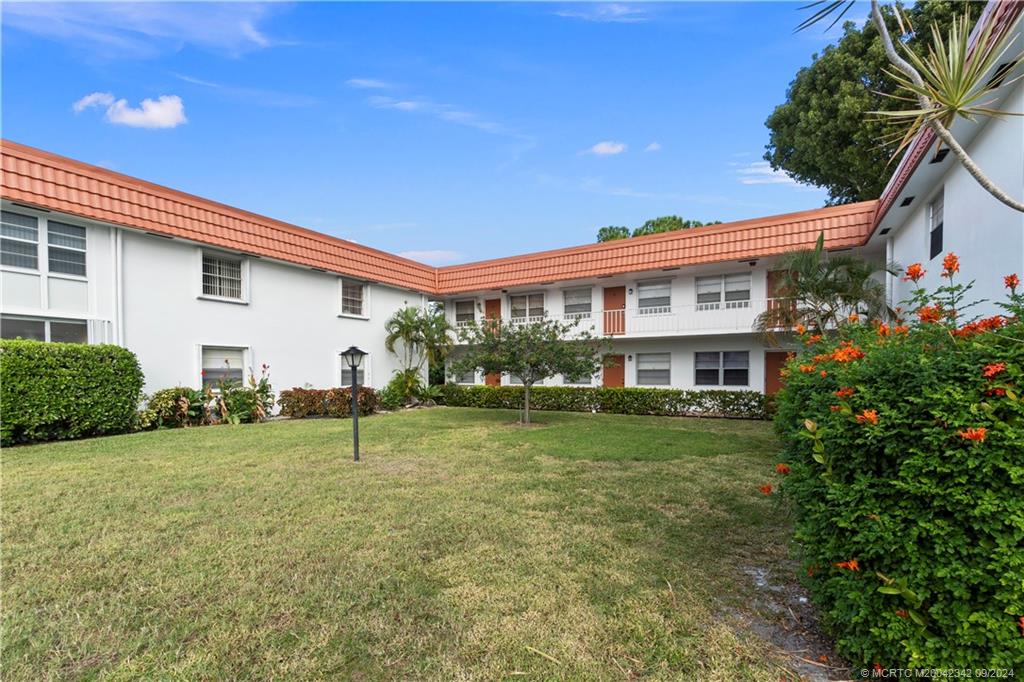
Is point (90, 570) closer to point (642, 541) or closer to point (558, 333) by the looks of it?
point (642, 541)

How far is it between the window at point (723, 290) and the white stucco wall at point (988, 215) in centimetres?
674

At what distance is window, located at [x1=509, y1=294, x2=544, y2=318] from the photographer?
19281 mm

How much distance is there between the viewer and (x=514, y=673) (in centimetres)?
224

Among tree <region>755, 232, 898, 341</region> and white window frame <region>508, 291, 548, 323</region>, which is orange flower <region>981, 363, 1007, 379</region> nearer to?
tree <region>755, 232, 898, 341</region>

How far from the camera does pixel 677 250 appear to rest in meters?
15.1

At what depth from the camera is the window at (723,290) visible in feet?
49.4

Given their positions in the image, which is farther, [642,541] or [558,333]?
[558,333]

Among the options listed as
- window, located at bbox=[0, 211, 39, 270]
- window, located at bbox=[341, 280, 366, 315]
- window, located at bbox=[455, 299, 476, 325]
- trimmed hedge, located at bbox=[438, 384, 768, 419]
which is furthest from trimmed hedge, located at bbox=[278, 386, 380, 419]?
window, located at bbox=[455, 299, 476, 325]

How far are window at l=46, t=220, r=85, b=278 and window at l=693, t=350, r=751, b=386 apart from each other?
17722mm

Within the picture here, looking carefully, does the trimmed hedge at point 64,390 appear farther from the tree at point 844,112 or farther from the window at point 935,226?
the tree at point 844,112

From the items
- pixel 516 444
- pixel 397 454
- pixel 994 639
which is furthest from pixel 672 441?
pixel 994 639

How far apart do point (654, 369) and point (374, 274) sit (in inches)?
450

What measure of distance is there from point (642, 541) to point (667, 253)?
13.0m

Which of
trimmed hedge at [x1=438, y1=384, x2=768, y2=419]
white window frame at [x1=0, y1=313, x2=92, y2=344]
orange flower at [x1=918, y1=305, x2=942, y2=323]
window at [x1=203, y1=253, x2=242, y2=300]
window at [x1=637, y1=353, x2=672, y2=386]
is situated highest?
window at [x1=203, y1=253, x2=242, y2=300]
